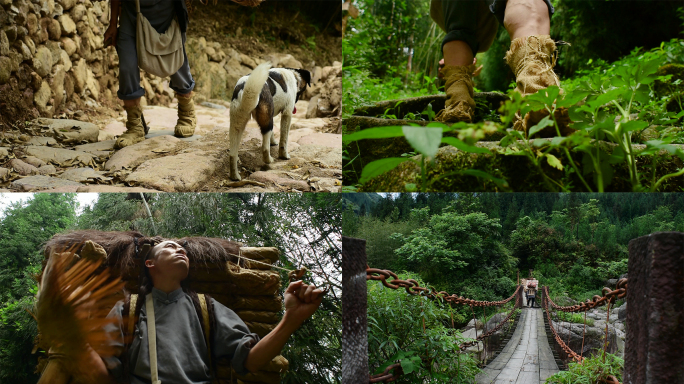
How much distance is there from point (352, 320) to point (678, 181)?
3.75ft

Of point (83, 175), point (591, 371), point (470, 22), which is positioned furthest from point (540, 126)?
point (83, 175)

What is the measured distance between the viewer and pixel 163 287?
151cm

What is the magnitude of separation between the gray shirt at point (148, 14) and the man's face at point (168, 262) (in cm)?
149

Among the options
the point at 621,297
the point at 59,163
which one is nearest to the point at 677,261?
the point at 621,297

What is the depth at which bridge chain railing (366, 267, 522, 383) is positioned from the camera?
1416 millimetres

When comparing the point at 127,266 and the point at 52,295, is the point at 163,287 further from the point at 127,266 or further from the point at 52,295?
the point at 52,295

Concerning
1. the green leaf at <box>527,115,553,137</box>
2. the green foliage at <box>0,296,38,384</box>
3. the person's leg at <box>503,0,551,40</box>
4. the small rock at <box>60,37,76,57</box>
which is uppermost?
the small rock at <box>60,37,76,57</box>

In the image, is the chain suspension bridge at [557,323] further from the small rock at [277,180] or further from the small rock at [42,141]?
the small rock at [42,141]

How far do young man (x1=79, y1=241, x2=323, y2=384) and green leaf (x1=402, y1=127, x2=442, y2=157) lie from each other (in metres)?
0.89

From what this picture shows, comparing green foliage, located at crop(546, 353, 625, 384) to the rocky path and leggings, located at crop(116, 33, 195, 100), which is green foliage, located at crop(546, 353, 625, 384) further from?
leggings, located at crop(116, 33, 195, 100)

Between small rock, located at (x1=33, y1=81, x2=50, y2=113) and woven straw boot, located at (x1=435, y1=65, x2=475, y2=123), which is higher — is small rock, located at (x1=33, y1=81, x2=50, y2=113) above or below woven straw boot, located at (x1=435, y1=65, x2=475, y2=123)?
below

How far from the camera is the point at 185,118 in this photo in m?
2.76

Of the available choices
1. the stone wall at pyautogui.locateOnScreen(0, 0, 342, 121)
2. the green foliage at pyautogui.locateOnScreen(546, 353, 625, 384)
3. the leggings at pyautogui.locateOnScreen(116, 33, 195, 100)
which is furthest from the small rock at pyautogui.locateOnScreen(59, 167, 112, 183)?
the green foliage at pyautogui.locateOnScreen(546, 353, 625, 384)

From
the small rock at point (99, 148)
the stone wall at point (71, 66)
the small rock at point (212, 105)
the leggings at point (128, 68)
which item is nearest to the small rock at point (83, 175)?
the small rock at point (99, 148)
